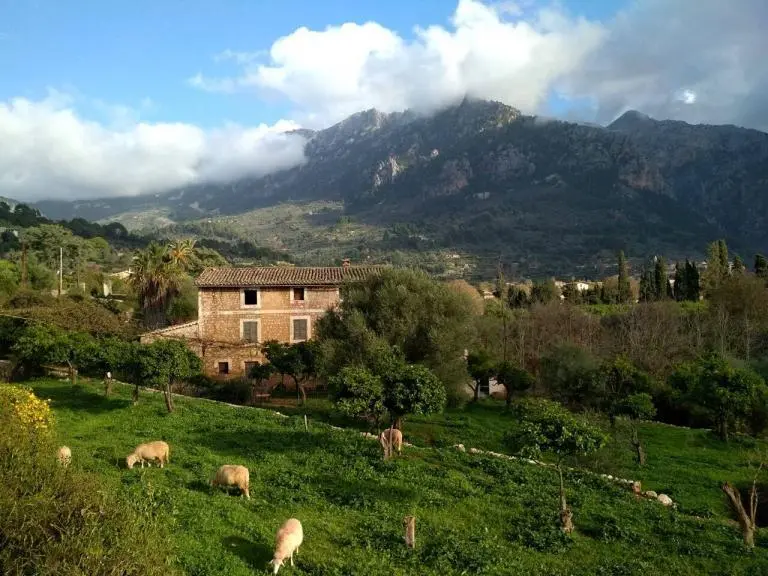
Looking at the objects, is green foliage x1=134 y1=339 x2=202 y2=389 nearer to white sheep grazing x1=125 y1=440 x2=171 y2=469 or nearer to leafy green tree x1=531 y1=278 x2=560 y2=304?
white sheep grazing x1=125 y1=440 x2=171 y2=469

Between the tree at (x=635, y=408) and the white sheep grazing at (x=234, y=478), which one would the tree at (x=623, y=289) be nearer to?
the tree at (x=635, y=408)

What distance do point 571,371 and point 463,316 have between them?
7.45 meters

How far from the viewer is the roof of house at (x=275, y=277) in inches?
1526

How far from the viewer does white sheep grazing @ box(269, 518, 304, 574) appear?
33.6ft

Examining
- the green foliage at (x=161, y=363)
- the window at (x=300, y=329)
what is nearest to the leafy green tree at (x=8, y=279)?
the window at (x=300, y=329)

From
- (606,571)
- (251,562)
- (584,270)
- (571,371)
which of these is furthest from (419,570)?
(584,270)

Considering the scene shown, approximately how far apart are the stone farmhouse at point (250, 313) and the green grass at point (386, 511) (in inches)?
657

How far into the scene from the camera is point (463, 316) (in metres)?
27.6

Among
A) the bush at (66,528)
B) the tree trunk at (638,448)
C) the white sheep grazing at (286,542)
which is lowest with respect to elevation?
the tree trunk at (638,448)

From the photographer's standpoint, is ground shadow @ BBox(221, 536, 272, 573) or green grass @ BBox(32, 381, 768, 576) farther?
green grass @ BBox(32, 381, 768, 576)

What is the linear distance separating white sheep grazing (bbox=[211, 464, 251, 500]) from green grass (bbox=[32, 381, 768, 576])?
0.30 m

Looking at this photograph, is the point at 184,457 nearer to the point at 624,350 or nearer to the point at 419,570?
the point at 419,570

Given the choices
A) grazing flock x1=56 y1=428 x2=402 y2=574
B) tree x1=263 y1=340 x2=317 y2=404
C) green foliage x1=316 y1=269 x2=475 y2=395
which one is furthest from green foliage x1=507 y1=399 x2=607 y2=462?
tree x1=263 y1=340 x2=317 y2=404

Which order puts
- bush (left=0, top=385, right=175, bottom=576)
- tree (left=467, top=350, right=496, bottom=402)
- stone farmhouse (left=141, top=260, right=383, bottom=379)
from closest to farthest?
bush (left=0, top=385, right=175, bottom=576) → tree (left=467, top=350, right=496, bottom=402) → stone farmhouse (left=141, top=260, right=383, bottom=379)
